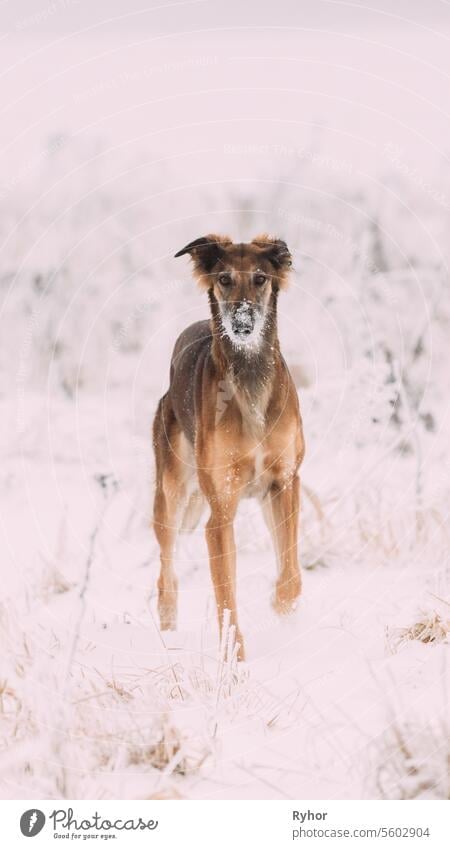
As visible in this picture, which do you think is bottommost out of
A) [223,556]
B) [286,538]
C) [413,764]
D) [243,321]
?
[413,764]

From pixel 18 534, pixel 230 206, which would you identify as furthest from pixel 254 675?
pixel 230 206

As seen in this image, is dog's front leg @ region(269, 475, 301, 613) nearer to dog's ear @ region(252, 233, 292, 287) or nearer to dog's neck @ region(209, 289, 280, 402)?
dog's neck @ region(209, 289, 280, 402)

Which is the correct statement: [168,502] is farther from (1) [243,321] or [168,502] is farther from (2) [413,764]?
(2) [413,764]

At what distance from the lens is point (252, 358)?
19.0ft

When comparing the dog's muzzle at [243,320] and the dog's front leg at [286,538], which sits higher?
the dog's muzzle at [243,320]

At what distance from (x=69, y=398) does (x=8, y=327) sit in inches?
40.9

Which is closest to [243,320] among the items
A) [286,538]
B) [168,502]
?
[286,538]

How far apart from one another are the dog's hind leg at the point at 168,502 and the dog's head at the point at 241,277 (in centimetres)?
109

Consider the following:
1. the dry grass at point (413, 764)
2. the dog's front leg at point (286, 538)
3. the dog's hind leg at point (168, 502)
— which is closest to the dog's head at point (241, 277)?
the dog's front leg at point (286, 538)

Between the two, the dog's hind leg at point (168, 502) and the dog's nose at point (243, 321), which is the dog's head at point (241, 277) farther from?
the dog's hind leg at point (168, 502)

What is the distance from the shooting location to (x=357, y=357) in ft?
30.9

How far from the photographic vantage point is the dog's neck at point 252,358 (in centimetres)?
575

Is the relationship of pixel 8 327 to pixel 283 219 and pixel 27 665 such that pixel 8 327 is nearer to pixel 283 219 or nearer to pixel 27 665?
pixel 283 219

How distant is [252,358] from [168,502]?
1.35m
